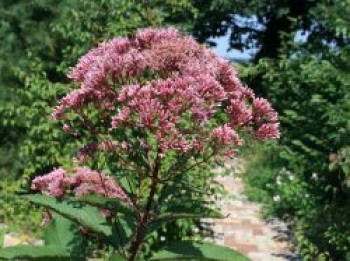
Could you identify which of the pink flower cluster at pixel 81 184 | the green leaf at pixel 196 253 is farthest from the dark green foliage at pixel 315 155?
the green leaf at pixel 196 253

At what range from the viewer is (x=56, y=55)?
27.5 feet

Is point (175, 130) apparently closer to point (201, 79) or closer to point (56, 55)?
point (201, 79)

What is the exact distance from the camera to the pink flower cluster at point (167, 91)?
101 inches

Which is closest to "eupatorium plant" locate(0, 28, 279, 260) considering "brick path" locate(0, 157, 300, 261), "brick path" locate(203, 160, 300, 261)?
"brick path" locate(0, 157, 300, 261)

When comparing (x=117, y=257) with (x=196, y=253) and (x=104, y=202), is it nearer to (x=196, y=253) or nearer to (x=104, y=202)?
(x=104, y=202)

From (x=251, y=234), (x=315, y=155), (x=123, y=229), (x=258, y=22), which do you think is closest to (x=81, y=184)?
(x=123, y=229)

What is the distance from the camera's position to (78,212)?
2992mm

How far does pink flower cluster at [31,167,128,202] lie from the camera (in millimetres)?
3252

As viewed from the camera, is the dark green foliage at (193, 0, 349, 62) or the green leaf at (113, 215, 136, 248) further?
the dark green foliage at (193, 0, 349, 62)

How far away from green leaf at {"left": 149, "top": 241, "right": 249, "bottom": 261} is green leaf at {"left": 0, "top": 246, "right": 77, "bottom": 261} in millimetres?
402

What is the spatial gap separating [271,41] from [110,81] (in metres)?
23.1

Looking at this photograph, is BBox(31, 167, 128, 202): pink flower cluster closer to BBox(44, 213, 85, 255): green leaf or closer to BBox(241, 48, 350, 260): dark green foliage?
BBox(44, 213, 85, 255): green leaf

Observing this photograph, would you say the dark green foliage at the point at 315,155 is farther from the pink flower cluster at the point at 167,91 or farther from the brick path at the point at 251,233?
the pink flower cluster at the point at 167,91

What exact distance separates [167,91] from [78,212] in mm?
808
